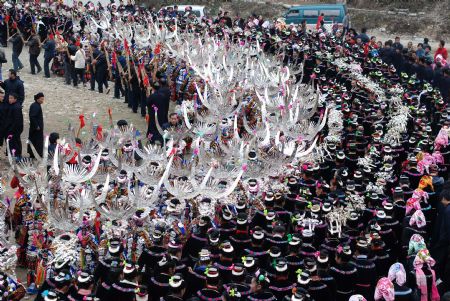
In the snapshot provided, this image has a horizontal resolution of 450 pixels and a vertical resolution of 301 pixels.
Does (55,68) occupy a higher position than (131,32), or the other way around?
(131,32)

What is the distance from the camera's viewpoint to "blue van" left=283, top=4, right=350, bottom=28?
22.4m

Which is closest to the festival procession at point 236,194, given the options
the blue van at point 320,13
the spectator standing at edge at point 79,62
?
the spectator standing at edge at point 79,62

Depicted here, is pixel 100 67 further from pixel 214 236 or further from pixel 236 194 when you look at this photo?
pixel 214 236

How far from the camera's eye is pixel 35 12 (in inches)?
722

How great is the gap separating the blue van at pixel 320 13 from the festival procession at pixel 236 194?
8.74 m

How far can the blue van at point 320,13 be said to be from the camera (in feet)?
73.4

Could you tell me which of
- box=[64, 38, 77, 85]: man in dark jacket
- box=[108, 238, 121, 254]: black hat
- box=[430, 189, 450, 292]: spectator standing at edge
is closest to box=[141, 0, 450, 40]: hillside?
box=[64, 38, 77, 85]: man in dark jacket

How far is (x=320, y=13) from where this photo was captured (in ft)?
74.0

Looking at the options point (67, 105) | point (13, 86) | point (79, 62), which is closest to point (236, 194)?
point (13, 86)

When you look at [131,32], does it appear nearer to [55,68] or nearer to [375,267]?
[55,68]

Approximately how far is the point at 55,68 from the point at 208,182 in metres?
9.75

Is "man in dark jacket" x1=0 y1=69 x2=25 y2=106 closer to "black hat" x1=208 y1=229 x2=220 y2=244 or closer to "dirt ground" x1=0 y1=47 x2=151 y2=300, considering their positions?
"dirt ground" x1=0 y1=47 x2=151 y2=300

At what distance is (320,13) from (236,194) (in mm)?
15927

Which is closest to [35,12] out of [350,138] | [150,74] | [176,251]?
[150,74]
